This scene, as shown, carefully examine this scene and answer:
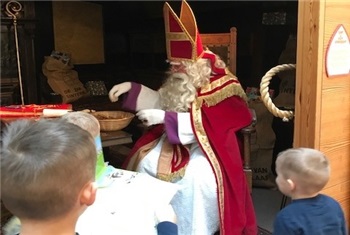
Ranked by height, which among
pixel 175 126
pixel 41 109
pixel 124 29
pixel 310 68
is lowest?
pixel 175 126

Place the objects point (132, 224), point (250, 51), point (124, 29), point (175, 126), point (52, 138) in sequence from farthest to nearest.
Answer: point (124, 29) → point (250, 51) → point (175, 126) → point (132, 224) → point (52, 138)

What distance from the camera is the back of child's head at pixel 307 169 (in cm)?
128

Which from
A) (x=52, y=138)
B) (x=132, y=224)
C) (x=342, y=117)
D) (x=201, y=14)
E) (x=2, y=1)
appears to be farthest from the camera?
(x=201, y=14)

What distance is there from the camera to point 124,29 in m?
4.54

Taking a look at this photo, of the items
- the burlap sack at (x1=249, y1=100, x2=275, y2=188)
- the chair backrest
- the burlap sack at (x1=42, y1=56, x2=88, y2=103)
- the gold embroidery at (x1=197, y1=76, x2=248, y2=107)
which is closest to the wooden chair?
the chair backrest

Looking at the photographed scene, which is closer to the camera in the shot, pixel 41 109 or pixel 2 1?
pixel 41 109

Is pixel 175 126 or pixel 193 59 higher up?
pixel 193 59

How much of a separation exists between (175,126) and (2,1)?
1.81 m

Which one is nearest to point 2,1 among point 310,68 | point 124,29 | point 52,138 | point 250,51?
point 124,29

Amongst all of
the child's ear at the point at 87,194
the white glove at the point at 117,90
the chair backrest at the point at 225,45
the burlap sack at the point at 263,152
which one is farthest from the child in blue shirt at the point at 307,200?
the burlap sack at the point at 263,152

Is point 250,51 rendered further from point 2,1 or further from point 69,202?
point 69,202

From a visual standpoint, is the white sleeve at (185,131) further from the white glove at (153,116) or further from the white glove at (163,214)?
the white glove at (163,214)

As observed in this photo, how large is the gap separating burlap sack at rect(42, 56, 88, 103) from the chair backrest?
1510 mm

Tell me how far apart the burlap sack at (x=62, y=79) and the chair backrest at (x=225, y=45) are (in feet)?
4.95
